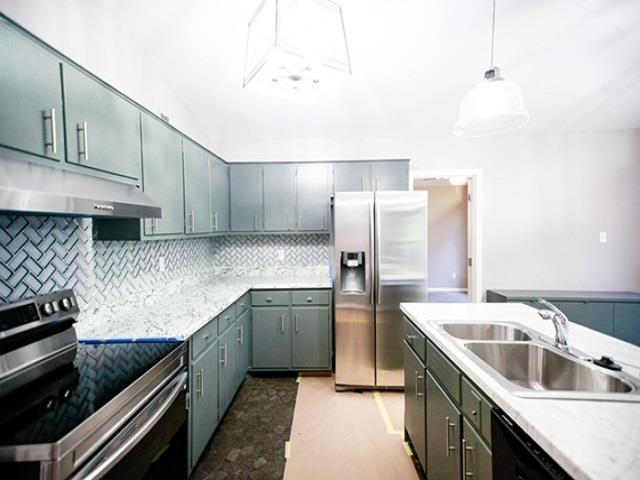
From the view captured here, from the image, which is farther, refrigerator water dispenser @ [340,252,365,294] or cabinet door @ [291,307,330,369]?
cabinet door @ [291,307,330,369]

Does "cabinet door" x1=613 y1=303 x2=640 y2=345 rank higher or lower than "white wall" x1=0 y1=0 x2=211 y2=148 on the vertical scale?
lower

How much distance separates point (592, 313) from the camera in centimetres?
328

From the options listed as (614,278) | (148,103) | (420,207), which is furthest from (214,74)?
(614,278)

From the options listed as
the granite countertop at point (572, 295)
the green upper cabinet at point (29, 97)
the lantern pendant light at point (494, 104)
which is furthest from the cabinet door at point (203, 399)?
the granite countertop at point (572, 295)

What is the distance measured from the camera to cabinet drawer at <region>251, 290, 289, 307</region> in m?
3.06

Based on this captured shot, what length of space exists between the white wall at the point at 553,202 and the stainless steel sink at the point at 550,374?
8.30ft

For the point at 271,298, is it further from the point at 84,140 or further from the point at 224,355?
the point at 84,140

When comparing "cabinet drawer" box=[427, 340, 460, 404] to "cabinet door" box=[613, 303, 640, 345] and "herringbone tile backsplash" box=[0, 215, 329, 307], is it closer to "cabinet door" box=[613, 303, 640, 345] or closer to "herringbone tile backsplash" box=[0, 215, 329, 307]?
"herringbone tile backsplash" box=[0, 215, 329, 307]

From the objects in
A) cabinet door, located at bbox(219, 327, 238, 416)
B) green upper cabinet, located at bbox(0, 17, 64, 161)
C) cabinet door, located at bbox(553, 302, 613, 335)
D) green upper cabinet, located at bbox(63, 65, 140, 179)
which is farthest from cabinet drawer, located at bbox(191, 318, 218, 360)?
cabinet door, located at bbox(553, 302, 613, 335)

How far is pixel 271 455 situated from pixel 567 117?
4.43 meters

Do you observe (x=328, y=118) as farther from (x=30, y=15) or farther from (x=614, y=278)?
(x=614, y=278)

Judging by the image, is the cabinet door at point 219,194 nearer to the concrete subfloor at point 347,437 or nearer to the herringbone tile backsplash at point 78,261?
the herringbone tile backsplash at point 78,261

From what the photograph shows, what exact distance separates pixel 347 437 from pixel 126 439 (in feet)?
5.29

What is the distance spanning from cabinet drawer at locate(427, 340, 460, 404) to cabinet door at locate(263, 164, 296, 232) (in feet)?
7.40
